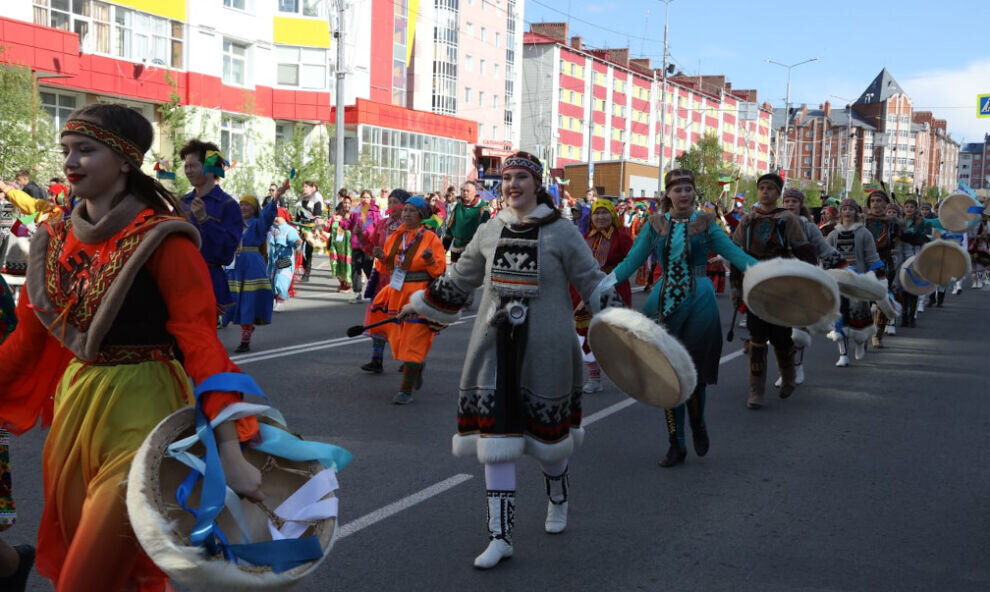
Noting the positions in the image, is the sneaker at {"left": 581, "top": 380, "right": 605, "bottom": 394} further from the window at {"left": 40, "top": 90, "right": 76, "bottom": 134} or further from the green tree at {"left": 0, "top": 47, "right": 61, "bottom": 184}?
the window at {"left": 40, "top": 90, "right": 76, "bottom": 134}

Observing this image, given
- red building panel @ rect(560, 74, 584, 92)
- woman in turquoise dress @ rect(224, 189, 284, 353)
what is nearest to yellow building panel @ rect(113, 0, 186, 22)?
woman in turquoise dress @ rect(224, 189, 284, 353)

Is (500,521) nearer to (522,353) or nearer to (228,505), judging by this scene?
(522,353)

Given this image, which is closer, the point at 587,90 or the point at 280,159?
the point at 280,159

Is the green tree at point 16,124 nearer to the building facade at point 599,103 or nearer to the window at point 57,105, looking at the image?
the window at point 57,105

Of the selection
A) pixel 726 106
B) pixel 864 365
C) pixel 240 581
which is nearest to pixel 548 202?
pixel 240 581

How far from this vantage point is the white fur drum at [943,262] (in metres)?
9.91

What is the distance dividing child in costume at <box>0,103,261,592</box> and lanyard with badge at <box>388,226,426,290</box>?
6.03 meters

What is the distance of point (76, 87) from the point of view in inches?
1204

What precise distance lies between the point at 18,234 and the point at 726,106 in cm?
10374

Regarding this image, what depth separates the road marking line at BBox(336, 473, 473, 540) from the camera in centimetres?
510

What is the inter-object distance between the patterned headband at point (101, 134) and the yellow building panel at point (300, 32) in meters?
41.0

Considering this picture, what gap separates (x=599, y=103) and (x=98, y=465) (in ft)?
265

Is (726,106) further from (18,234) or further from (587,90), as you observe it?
(18,234)

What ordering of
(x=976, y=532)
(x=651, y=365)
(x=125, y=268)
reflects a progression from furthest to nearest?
(x=976, y=532) < (x=651, y=365) < (x=125, y=268)
